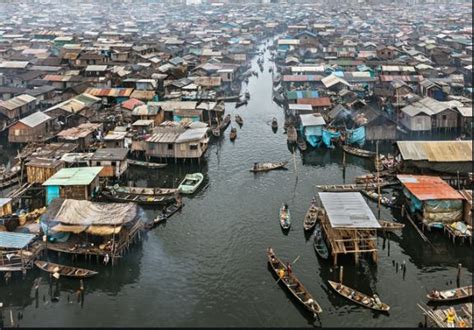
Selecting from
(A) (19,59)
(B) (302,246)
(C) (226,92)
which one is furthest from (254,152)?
(A) (19,59)

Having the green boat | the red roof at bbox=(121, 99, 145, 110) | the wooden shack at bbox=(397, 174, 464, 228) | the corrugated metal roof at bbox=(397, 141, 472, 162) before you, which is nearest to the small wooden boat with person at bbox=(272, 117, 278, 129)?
the red roof at bbox=(121, 99, 145, 110)

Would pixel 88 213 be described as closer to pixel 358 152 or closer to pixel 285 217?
pixel 285 217

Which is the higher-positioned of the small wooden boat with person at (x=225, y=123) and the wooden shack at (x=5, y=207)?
the small wooden boat with person at (x=225, y=123)

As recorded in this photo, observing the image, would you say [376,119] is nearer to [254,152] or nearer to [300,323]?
[254,152]

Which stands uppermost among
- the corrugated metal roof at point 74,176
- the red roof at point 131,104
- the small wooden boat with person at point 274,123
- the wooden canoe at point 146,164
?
the red roof at point 131,104

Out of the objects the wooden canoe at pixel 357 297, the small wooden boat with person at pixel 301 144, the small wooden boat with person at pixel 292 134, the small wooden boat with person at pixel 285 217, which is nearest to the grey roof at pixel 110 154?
the small wooden boat with person at pixel 285 217

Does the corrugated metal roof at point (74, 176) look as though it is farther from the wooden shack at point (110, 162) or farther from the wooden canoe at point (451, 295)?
the wooden canoe at point (451, 295)
